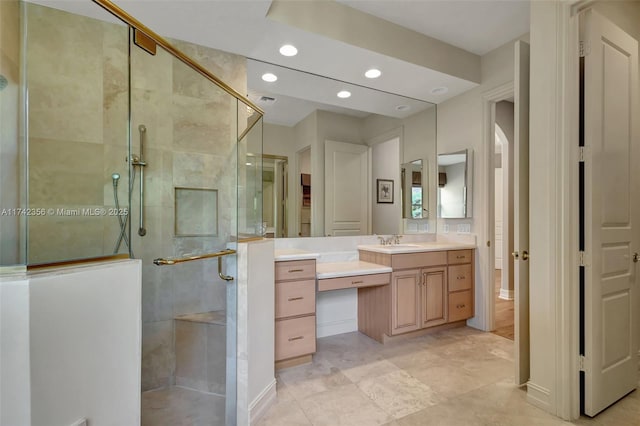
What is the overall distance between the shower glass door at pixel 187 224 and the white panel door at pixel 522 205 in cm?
183

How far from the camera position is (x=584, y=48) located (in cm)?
164

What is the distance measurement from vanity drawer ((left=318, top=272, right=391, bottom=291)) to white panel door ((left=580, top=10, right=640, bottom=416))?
1344mm

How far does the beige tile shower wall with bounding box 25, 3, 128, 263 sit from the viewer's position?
1286 millimetres

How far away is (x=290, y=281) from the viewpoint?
218 centimetres

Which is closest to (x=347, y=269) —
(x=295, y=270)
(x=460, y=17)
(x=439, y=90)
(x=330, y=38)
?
(x=295, y=270)

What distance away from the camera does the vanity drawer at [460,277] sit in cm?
294

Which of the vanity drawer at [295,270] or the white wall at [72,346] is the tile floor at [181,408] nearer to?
the white wall at [72,346]

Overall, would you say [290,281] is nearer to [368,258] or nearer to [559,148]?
[368,258]

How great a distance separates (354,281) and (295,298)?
567 millimetres

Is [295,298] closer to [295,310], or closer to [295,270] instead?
[295,310]

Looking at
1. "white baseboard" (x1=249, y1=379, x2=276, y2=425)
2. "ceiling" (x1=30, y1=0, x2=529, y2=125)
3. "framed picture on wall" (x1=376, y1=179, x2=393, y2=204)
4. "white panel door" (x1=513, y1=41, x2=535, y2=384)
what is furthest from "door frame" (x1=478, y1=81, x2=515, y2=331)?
"white baseboard" (x1=249, y1=379, x2=276, y2=425)

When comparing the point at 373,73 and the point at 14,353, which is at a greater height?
the point at 373,73

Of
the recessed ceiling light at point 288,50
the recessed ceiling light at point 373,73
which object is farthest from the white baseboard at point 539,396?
the recessed ceiling light at point 288,50

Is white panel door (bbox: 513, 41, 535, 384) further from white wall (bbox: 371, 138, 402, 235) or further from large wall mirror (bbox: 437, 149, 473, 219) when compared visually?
white wall (bbox: 371, 138, 402, 235)
